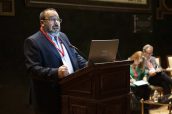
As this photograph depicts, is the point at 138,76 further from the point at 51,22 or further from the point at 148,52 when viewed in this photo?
the point at 51,22

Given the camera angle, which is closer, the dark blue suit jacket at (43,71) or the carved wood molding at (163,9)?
the dark blue suit jacket at (43,71)

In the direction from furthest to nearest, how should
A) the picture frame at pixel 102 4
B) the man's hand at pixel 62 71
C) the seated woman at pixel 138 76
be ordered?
the seated woman at pixel 138 76
the picture frame at pixel 102 4
the man's hand at pixel 62 71

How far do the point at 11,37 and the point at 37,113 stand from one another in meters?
2.05

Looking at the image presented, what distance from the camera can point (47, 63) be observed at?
3.04 meters

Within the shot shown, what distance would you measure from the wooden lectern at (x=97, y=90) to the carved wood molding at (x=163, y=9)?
16.3 feet

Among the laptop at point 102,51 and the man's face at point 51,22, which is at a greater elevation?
the man's face at point 51,22

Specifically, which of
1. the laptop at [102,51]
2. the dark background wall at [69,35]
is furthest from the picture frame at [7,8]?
the laptop at [102,51]

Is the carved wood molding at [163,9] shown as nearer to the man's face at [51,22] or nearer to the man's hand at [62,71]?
the man's face at [51,22]

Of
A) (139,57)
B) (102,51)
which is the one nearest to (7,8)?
(102,51)

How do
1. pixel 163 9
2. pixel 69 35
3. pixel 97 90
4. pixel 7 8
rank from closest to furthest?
pixel 97 90 → pixel 7 8 → pixel 69 35 → pixel 163 9

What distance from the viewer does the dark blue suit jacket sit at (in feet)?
9.57

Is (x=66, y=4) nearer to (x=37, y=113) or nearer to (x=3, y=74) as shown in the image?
(x=3, y=74)

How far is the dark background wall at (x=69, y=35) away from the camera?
15.7ft

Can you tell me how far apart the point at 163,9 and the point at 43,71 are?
548cm
